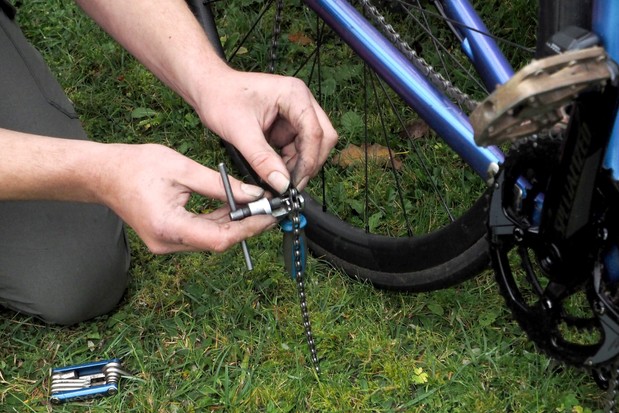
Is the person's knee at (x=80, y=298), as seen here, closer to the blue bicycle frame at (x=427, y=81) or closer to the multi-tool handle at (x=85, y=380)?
the multi-tool handle at (x=85, y=380)

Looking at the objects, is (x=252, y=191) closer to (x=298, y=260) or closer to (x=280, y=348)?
(x=298, y=260)

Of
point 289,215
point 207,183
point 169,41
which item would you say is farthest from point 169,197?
point 169,41

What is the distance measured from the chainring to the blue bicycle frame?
0.27 ft

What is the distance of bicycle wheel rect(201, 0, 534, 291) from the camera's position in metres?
1.61

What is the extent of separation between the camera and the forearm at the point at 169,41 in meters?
1.43

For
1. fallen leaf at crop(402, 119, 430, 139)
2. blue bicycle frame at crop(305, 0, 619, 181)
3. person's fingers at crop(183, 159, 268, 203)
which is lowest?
fallen leaf at crop(402, 119, 430, 139)

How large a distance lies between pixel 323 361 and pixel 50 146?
65cm

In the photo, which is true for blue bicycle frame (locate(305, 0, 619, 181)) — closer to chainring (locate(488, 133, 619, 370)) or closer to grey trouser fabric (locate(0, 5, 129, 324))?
chainring (locate(488, 133, 619, 370))

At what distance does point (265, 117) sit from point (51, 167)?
1.09 ft

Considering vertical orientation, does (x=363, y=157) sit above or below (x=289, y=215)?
below

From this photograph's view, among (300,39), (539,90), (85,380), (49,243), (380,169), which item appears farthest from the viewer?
(300,39)

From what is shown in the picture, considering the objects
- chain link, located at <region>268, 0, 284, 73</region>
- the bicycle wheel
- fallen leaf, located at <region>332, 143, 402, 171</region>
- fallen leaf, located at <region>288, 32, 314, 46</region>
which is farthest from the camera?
fallen leaf, located at <region>288, 32, 314, 46</region>

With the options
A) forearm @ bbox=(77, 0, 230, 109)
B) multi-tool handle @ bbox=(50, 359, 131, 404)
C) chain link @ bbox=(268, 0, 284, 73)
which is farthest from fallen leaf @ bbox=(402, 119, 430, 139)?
multi-tool handle @ bbox=(50, 359, 131, 404)

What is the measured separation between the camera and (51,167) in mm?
1352
